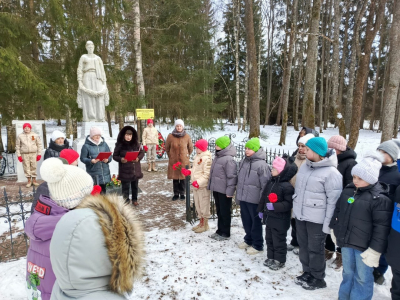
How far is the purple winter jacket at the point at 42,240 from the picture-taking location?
154 cm

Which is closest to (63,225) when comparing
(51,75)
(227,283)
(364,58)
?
(227,283)

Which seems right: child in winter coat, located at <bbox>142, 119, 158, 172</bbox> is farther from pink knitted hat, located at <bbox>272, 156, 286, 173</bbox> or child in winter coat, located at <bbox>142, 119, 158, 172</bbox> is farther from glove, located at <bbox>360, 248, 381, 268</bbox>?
glove, located at <bbox>360, 248, 381, 268</bbox>

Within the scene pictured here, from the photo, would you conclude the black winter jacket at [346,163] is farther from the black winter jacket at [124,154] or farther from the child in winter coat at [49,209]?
the black winter jacket at [124,154]

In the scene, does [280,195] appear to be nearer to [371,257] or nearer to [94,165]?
[371,257]

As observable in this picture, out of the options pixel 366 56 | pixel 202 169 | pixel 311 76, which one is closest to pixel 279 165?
pixel 202 169

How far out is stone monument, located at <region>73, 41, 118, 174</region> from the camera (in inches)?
291

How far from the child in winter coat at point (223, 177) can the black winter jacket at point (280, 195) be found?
0.67 meters

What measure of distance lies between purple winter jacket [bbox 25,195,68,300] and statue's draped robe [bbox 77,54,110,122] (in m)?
6.60

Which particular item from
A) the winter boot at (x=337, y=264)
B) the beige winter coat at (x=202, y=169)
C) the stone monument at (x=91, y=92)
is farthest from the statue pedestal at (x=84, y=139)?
the winter boot at (x=337, y=264)

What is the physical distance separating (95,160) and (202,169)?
2.13 m

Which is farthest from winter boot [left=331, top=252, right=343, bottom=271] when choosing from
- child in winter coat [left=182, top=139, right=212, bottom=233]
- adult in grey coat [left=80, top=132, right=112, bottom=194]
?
adult in grey coat [left=80, top=132, right=112, bottom=194]

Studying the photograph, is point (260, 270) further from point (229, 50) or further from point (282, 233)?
point (229, 50)

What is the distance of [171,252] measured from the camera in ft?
12.7

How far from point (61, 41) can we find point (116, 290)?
445 inches
